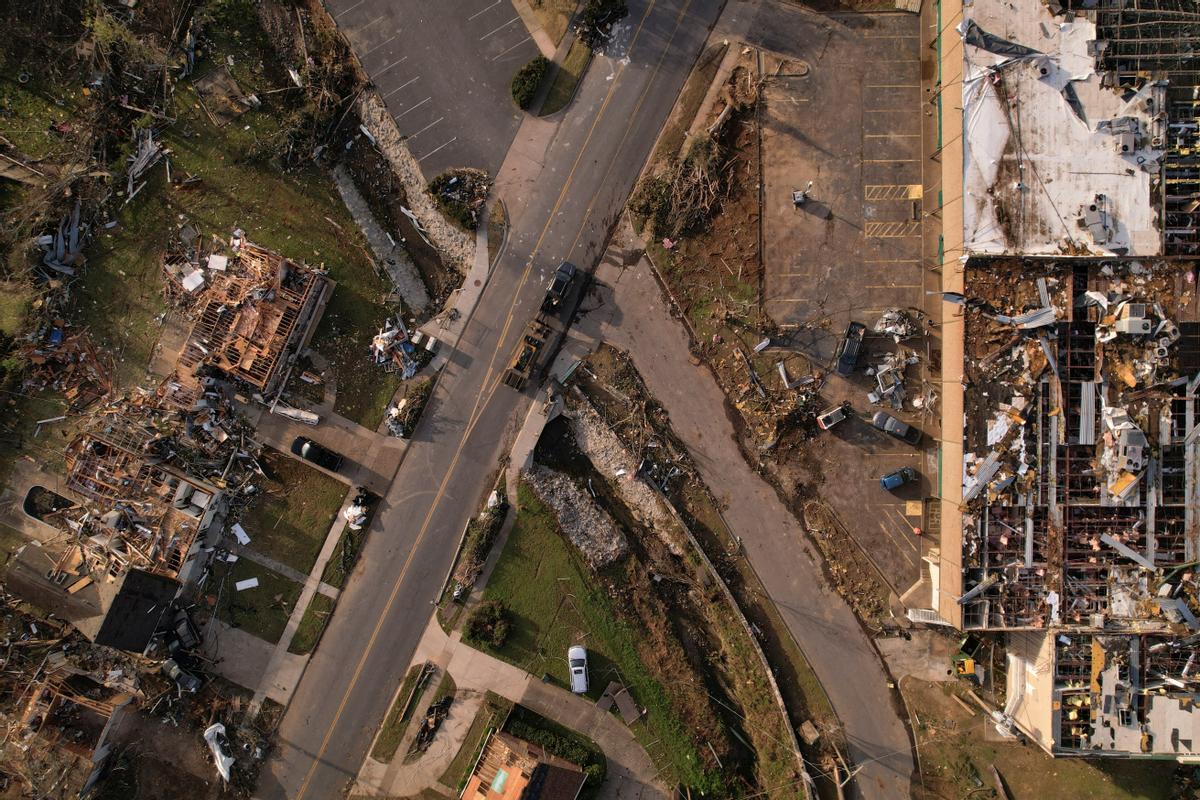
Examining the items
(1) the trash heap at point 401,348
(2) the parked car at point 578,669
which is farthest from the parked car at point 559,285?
(2) the parked car at point 578,669

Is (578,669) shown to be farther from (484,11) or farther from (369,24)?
(369,24)

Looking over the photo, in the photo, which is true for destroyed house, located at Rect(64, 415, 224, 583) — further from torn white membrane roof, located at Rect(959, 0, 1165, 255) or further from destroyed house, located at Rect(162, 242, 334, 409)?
torn white membrane roof, located at Rect(959, 0, 1165, 255)

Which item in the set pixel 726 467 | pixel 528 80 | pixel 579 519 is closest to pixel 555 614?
pixel 579 519

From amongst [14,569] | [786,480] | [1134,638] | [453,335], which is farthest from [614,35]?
[14,569]

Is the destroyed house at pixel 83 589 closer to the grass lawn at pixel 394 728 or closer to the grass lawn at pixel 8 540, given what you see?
the grass lawn at pixel 8 540

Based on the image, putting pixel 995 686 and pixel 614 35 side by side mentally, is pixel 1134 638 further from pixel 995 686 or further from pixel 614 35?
pixel 614 35

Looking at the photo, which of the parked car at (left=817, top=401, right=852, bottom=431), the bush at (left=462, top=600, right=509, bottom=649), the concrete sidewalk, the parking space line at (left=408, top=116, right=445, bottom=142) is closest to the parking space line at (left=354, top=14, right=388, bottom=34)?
the parking space line at (left=408, top=116, right=445, bottom=142)
